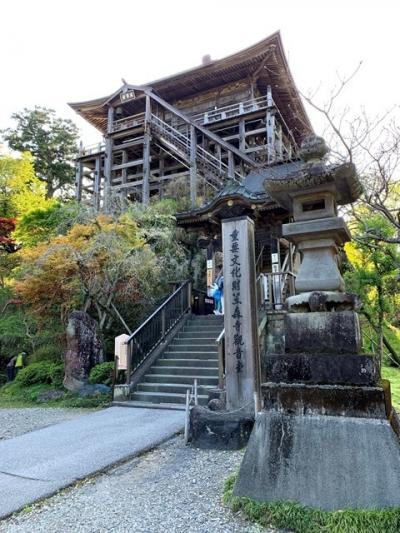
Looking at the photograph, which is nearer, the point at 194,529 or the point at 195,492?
the point at 194,529

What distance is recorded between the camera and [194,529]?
294 centimetres

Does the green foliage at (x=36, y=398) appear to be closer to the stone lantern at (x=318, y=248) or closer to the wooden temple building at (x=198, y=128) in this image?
the stone lantern at (x=318, y=248)

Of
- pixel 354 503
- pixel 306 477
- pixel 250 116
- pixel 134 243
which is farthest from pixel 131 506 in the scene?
pixel 250 116

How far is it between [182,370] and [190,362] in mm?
331

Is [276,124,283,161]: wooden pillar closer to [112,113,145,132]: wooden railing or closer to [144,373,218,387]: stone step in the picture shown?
[112,113,145,132]: wooden railing

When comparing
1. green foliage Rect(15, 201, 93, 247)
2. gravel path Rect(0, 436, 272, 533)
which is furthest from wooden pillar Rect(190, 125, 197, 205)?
gravel path Rect(0, 436, 272, 533)

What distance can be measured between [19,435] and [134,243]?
20.2 feet

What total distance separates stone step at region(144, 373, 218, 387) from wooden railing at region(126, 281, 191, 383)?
0.44m

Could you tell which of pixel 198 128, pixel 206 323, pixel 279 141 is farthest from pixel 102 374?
pixel 279 141

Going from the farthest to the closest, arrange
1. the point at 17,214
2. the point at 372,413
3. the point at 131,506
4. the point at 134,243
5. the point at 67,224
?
the point at 17,214
the point at 67,224
the point at 134,243
the point at 131,506
the point at 372,413

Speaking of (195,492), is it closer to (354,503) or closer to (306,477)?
(306,477)

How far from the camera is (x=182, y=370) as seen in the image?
28.1 feet

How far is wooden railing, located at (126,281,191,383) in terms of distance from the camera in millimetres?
8609

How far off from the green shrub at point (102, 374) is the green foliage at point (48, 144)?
2427cm
